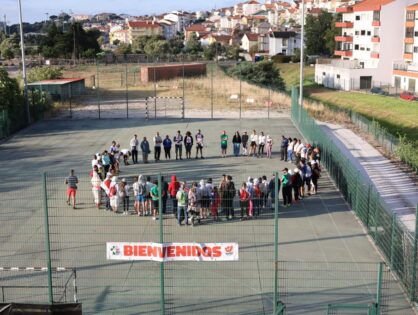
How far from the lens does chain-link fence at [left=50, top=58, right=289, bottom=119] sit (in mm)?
42750

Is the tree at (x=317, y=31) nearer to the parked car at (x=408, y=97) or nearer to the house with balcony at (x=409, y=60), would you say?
the house with balcony at (x=409, y=60)

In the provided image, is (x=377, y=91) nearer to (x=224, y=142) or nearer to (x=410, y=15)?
(x=410, y=15)

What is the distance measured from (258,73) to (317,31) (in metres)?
50.6

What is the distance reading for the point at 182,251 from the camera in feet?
36.6

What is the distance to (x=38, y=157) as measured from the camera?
27.6m

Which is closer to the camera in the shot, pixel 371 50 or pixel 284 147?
pixel 284 147

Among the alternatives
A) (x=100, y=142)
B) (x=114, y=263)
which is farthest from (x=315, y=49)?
(x=114, y=263)

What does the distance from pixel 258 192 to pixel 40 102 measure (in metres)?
26.3

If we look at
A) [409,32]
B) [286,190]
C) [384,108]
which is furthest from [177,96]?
[409,32]

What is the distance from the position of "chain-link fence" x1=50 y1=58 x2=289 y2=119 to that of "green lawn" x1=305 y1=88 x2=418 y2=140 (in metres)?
10.3

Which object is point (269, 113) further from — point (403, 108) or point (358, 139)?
point (403, 108)

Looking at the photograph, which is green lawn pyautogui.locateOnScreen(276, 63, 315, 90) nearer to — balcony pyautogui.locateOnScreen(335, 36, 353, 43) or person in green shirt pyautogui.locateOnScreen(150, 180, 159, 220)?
balcony pyautogui.locateOnScreen(335, 36, 353, 43)

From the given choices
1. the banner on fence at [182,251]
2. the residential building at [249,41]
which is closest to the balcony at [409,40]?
the banner on fence at [182,251]

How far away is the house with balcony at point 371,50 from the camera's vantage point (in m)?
72.7
